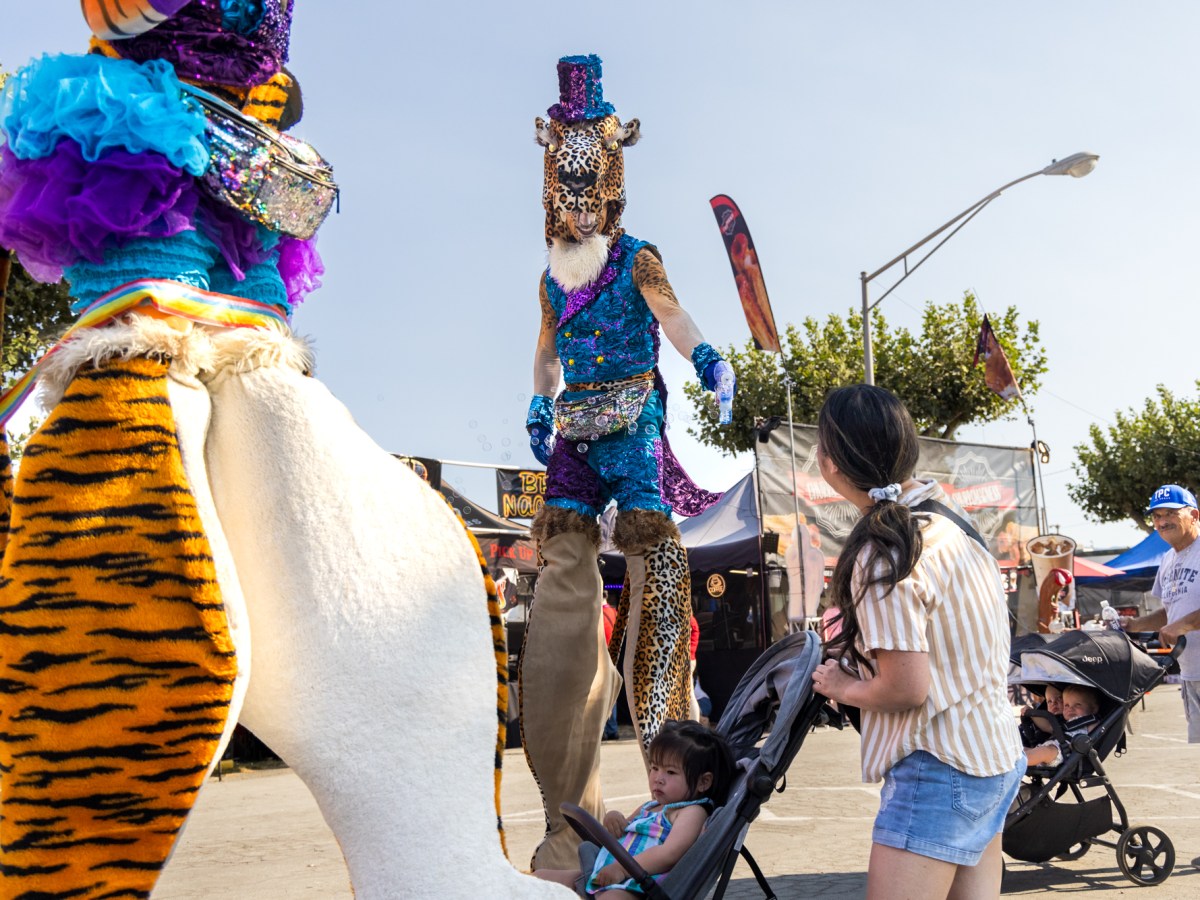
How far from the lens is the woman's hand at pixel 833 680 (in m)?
2.35

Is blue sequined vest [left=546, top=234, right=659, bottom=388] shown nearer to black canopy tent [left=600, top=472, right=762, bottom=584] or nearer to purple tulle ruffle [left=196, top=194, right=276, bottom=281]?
purple tulle ruffle [left=196, top=194, right=276, bottom=281]

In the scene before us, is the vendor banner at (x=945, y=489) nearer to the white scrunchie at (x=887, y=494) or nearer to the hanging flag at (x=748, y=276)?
the hanging flag at (x=748, y=276)

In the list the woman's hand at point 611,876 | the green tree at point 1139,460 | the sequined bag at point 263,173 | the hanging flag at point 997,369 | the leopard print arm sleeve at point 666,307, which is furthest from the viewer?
the green tree at point 1139,460

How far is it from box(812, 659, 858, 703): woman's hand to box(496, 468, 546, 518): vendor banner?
969cm

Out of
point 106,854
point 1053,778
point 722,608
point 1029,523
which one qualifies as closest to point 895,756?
point 106,854

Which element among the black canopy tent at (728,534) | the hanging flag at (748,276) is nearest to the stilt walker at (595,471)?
the hanging flag at (748,276)

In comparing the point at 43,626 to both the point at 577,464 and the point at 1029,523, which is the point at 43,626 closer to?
the point at 577,464

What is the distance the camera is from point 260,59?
7.14ft

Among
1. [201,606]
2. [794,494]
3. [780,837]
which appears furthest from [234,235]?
[794,494]

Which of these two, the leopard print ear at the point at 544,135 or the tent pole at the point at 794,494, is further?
the tent pole at the point at 794,494

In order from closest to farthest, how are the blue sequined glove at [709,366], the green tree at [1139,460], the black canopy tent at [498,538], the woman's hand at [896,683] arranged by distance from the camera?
1. the woman's hand at [896,683]
2. the blue sequined glove at [709,366]
3. the black canopy tent at [498,538]
4. the green tree at [1139,460]

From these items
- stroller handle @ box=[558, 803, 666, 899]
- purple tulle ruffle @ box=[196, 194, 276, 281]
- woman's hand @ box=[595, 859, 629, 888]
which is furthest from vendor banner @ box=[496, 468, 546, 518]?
purple tulle ruffle @ box=[196, 194, 276, 281]

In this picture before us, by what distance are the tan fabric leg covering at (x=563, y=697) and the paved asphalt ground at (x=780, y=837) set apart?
2.43 ft

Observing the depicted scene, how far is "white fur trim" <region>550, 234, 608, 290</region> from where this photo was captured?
387 cm
